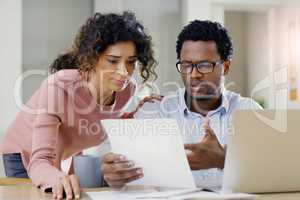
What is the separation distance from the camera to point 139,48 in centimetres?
177

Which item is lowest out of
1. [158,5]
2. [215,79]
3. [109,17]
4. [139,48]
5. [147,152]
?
[147,152]

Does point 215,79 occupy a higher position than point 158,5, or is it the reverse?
point 158,5

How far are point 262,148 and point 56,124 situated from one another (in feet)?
2.27

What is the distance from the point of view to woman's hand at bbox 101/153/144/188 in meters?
1.21

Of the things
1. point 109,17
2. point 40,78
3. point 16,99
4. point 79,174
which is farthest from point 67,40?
point 79,174

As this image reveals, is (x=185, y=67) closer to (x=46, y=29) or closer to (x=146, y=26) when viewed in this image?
(x=146, y=26)

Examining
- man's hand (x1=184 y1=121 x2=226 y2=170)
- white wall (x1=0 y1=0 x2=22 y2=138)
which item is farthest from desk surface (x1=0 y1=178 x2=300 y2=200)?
white wall (x1=0 y1=0 x2=22 y2=138)

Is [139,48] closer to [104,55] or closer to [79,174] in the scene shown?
[104,55]

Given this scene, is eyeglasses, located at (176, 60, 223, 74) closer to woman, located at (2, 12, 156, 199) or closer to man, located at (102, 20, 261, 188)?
man, located at (102, 20, 261, 188)

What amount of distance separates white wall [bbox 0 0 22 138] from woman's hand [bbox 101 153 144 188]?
2493 millimetres

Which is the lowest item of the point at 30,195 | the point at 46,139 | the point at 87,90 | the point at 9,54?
the point at 30,195

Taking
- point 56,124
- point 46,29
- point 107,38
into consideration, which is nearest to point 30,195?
point 56,124

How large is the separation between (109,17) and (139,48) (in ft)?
0.58

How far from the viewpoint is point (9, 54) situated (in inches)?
139
